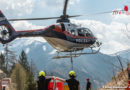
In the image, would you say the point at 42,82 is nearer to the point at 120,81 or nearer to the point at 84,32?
the point at 84,32

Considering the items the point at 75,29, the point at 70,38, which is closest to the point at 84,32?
the point at 75,29

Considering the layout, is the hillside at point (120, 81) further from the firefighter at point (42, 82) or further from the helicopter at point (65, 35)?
the firefighter at point (42, 82)

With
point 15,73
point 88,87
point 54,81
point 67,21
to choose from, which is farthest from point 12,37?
point 15,73

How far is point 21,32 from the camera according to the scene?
29.6m

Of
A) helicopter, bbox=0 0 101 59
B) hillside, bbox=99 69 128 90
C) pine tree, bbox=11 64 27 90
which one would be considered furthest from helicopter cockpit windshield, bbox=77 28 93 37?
pine tree, bbox=11 64 27 90

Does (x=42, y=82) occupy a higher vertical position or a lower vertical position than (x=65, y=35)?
lower

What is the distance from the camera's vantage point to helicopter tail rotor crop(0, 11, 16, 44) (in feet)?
94.8

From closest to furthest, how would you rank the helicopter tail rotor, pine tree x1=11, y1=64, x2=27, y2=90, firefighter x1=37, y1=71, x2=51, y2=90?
firefighter x1=37, y1=71, x2=51, y2=90
the helicopter tail rotor
pine tree x1=11, y1=64, x2=27, y2=90

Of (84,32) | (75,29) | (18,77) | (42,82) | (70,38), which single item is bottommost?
(42,82)

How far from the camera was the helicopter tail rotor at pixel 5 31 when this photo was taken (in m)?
28.9

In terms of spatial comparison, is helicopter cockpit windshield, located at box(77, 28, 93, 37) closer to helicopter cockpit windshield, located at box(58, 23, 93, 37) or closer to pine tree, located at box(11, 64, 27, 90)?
helicopter cockpit windshield, located at box(58, 23, 93, 37)

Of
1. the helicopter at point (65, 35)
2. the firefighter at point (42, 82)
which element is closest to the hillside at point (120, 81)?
the helicopter at point (65, 35)

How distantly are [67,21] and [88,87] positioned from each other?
12.1m

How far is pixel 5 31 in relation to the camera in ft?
96.5
